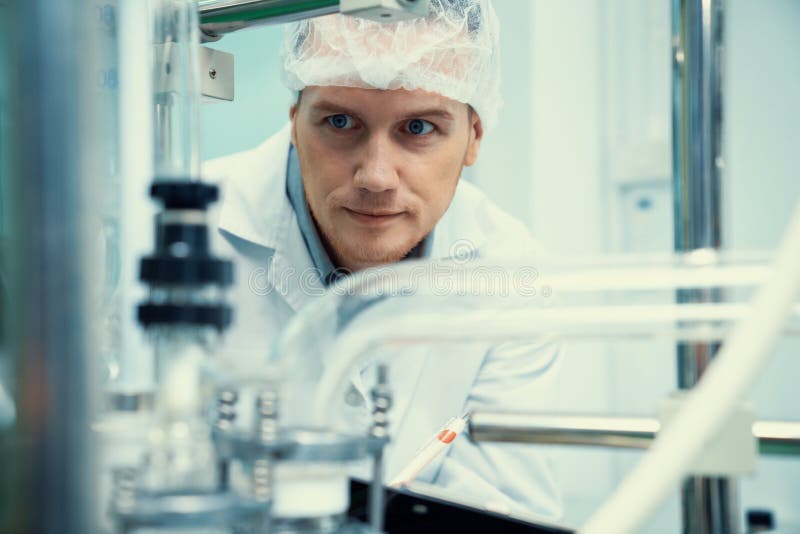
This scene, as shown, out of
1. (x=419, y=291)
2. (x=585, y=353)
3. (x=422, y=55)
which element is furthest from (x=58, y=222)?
(x=585, y=353)

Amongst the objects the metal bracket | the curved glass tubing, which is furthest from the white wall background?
the curved glass tubing

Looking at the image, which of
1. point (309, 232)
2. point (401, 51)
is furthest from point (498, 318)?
point (309, 232)

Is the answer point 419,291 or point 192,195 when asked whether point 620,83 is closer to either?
point 419,291

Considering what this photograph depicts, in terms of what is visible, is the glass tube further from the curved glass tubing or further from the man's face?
the man's face

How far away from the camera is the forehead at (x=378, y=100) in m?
1.56

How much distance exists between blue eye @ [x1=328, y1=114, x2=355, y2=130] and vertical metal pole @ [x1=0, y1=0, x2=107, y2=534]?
128 centimetres

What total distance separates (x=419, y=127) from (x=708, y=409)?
1.28 m

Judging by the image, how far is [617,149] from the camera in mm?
2412

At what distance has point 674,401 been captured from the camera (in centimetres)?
58

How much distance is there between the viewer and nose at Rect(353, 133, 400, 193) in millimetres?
1566

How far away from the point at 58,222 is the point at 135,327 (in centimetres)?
27

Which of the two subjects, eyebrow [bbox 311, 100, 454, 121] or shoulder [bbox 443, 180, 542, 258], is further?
shoulder [bbox 443, 180, 542, 258]

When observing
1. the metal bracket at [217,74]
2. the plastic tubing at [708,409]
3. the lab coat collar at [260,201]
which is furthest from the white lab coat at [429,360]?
the plastic tubing at [708,409]

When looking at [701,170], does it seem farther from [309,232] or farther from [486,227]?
[486,227]
